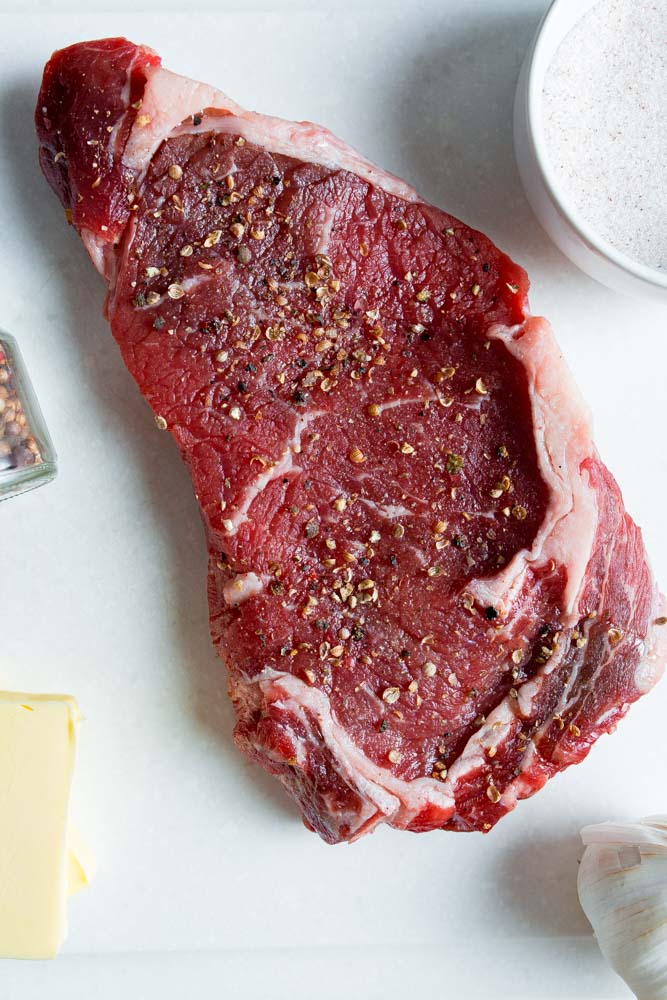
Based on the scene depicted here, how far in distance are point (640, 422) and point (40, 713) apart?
4.75ft

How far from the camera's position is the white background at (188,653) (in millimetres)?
1984

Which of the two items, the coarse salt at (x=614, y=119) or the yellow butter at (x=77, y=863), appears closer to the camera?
the coarse salt at (x=614, y=119)

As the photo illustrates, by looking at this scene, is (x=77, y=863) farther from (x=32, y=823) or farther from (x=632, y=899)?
(x=632, y=899)

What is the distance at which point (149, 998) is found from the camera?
6.52 ft

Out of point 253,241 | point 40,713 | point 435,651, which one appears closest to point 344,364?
point 253,241

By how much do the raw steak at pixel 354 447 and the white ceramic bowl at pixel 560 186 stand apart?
160 millimetres

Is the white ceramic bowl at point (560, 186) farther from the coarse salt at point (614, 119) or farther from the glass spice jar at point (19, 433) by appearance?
the glass spice jar at point (19, 433)

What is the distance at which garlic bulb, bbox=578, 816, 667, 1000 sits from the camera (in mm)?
1800

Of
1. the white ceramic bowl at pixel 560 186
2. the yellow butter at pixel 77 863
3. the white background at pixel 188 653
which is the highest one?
the white ceramic bowl at pixel 560 186

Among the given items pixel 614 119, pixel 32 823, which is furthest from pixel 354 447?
pixel 32 823

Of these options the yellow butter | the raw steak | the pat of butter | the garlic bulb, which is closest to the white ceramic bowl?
the raw steak

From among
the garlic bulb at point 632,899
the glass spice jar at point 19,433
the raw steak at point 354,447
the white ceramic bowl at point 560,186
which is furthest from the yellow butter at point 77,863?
the white ceramic bowl at point 560,186

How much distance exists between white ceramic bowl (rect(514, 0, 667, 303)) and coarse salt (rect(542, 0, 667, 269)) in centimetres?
4

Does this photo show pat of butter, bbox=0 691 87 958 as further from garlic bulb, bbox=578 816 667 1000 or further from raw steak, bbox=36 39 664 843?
garlic bulb, bbox=578 816 667 1000
